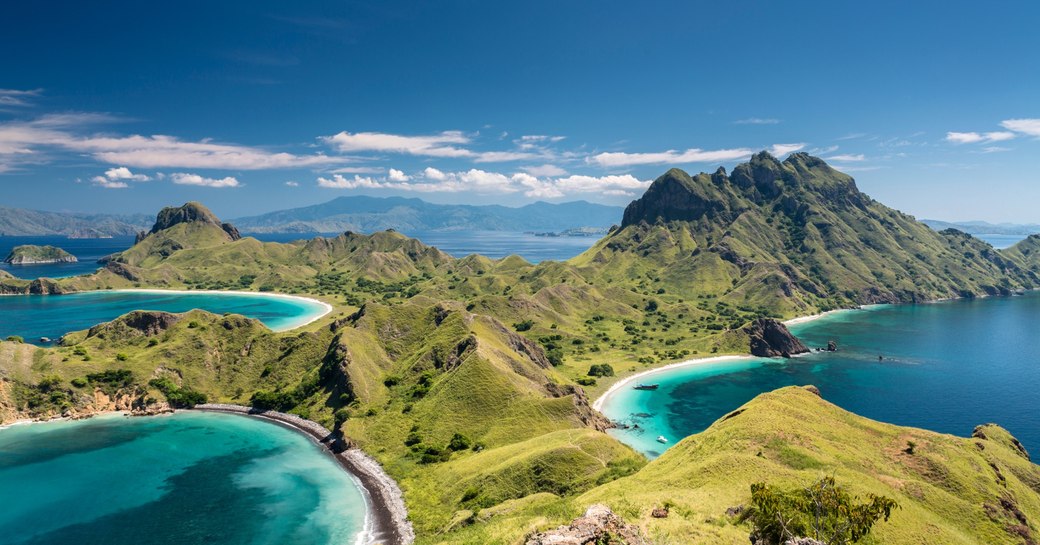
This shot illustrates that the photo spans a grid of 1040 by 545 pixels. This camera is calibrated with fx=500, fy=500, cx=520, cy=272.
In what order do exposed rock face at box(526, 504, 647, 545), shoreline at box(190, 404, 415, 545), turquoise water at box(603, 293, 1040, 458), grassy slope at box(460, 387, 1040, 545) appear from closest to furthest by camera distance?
exposed rock face at box(526, 504, 647, 545)
grassy slope at box(460, 387, 1040, 545)
shoreline at box(190, 404, 415, 545)
turquoise water at box(603, 293, 1040, 458)

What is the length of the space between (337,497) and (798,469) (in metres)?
82.9

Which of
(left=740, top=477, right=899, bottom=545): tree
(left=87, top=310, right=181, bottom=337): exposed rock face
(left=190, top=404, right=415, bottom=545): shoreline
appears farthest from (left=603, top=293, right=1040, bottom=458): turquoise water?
(left=87, top=310, right=181, bottom=337): exposed rock face

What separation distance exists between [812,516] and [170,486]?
11623 centimetres

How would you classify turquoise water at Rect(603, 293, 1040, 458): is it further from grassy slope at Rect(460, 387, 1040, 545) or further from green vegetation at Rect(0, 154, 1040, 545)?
grassy slope at Rect(460, 387, 1040, 545)

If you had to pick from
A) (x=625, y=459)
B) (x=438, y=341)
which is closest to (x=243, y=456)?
(x=438, y=341)

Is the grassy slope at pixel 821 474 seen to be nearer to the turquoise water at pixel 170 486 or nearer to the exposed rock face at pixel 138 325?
the turquoise water at pixel 170 486

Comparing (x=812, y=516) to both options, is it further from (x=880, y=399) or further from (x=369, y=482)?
(x=880, y=399)

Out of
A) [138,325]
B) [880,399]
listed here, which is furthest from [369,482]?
[880,399]

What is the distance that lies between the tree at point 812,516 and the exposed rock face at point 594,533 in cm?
1202

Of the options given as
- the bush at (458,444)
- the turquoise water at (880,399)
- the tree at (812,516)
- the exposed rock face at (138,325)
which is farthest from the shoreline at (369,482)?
the turquoise water at (880,399)

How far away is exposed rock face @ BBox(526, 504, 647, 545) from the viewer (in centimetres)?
4625

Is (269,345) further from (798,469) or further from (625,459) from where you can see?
(798,469)

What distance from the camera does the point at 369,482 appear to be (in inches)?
4136

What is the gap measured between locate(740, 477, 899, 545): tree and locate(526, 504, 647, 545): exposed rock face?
473 inches
